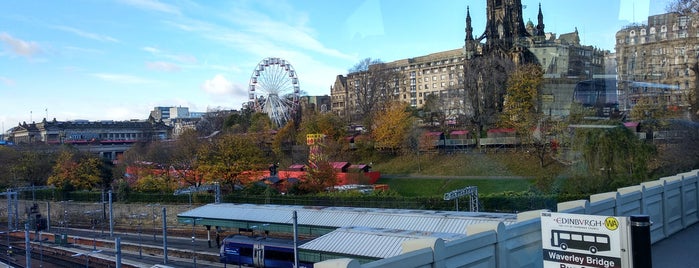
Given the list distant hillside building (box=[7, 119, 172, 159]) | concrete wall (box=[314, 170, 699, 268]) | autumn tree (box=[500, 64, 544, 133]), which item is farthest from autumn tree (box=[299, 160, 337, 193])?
distant hillside building (box=[7, 119, 172, 159])

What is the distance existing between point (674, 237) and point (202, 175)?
1122 inches

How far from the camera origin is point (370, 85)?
5731 centimetres

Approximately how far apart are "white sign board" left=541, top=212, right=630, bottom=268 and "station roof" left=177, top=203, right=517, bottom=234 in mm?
9503

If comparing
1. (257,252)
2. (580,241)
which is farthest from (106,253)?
(580,241)

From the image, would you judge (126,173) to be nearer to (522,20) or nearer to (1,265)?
(1,265)

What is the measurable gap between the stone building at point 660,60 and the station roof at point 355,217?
1242 cm

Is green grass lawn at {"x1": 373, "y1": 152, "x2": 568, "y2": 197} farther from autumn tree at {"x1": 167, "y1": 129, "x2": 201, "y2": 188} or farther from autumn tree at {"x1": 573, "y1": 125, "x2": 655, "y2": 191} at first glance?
autumn tree at {"x1": 167, "y1": 129, "x2": 201, "y2": 188}

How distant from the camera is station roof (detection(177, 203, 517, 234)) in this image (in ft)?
51.8

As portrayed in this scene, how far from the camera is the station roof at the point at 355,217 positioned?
15.8m

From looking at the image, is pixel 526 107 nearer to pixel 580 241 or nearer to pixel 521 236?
pixel 521 236

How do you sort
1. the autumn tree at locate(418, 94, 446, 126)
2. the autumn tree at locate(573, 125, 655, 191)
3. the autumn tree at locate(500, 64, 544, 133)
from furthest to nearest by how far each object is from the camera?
the autumn tree at locate(418, 94, 446, 126) → the autumn tree at locate(500, 64, 544, 133) → the autumn tree at locate(573, 125, 655, 191)

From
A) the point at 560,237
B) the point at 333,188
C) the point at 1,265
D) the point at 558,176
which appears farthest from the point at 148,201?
the point at 560,237

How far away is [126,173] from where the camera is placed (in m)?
40.3

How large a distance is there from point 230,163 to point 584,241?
97.1 ft
